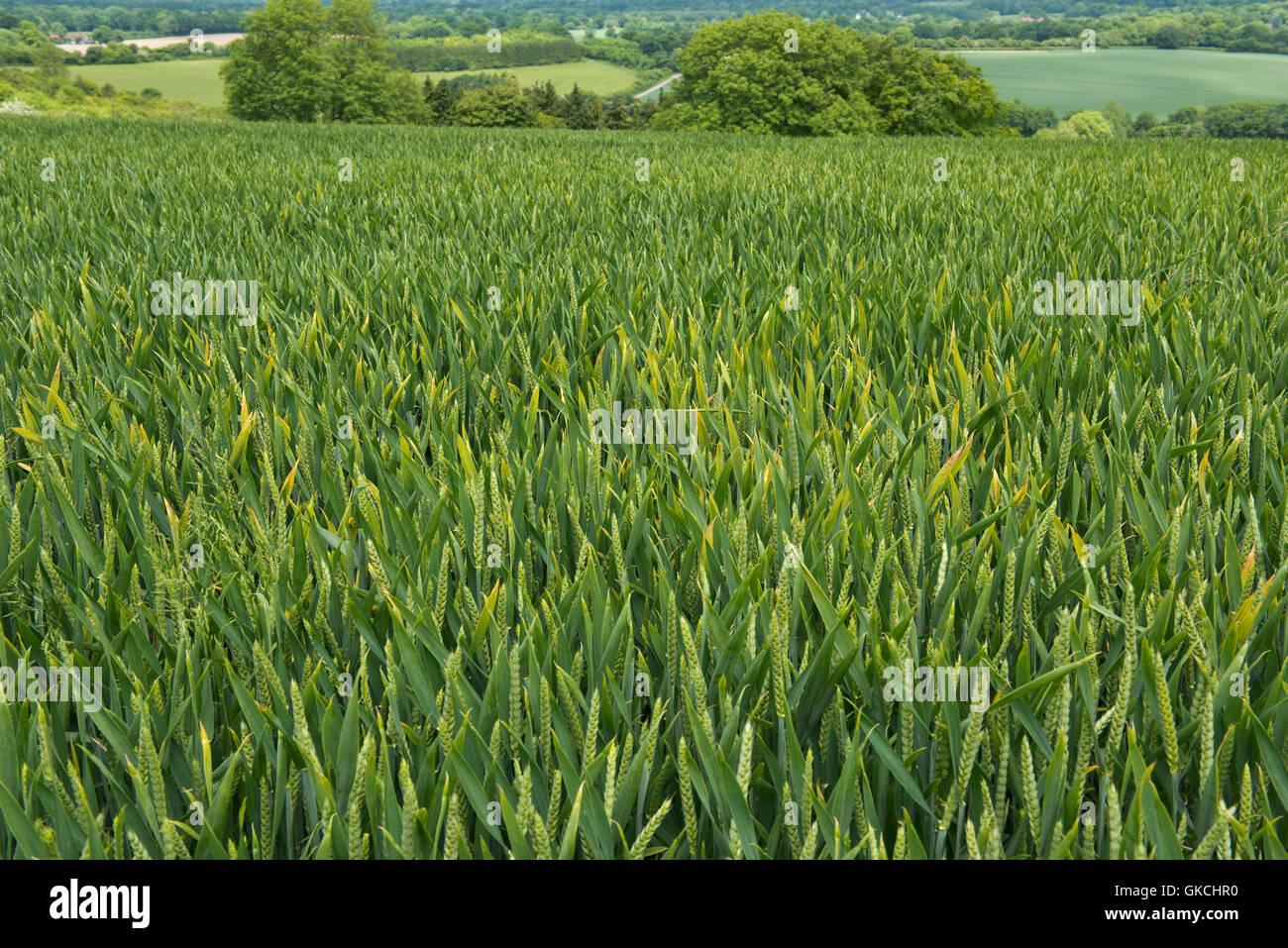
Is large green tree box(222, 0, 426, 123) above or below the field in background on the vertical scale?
below

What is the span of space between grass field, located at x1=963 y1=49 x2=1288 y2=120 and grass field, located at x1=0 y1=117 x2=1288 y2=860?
5227 cm

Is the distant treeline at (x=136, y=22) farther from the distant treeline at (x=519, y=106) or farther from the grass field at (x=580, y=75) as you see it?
the distant treeline at (x=519, y=106)

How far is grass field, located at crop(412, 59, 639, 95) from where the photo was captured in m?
59.1

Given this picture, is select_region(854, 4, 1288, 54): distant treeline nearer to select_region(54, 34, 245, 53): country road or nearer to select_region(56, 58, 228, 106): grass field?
select_region(56, 58, 228, 106): grass field

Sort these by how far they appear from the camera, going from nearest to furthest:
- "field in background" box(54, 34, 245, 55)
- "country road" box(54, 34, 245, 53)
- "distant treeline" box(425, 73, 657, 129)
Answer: "distant treeline" box(425, 73, 657, 129)
"field in background" box(54, 34, 245, 55)
"country road" box(54, 34, 245, 53)

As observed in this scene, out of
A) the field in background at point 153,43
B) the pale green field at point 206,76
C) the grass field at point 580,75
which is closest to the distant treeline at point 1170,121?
the grass field at point 580,75

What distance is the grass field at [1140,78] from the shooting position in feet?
168

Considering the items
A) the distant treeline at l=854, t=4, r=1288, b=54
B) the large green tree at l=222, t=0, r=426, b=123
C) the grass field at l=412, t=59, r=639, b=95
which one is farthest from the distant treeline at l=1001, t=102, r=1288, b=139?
the large green tree at l=222, t=0, r=426, b=123

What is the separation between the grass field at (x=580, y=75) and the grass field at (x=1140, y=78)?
23.1m
